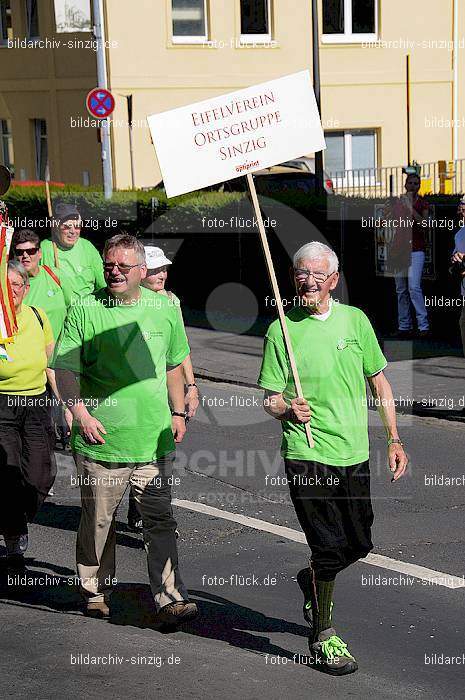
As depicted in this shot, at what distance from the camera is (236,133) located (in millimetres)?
6312

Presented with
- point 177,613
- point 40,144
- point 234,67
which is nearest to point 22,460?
point 177,613

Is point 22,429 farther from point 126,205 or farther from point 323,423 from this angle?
point 126,205

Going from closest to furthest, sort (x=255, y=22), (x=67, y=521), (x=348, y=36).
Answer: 1. (x=67, y=521)
2. (x=255, y=22)
3. (x=348, y=36)

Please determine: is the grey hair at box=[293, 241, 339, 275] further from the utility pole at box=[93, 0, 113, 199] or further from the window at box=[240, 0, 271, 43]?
the window at box=[240, 0, 271, 43]

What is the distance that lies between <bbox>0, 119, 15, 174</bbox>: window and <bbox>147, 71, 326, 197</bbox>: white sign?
3085cm

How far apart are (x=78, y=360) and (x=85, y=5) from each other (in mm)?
26073

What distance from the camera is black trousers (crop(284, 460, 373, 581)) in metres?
5.98

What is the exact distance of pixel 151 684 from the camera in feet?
18.9

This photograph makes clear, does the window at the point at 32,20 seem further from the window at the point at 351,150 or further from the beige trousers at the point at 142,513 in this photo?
the beige trousers at the point at 142,513

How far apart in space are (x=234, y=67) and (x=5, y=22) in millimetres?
8201

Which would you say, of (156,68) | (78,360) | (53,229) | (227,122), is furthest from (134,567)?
(156,68)

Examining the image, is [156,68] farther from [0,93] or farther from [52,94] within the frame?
[0,93]

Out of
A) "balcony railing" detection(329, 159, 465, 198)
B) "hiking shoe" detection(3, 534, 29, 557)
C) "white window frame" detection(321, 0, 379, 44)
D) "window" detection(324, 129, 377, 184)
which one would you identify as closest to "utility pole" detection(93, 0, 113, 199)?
"balcony railing" detection(329, 159, 465, 198)

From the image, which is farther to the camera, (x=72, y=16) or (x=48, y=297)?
(x=72, y=16)
